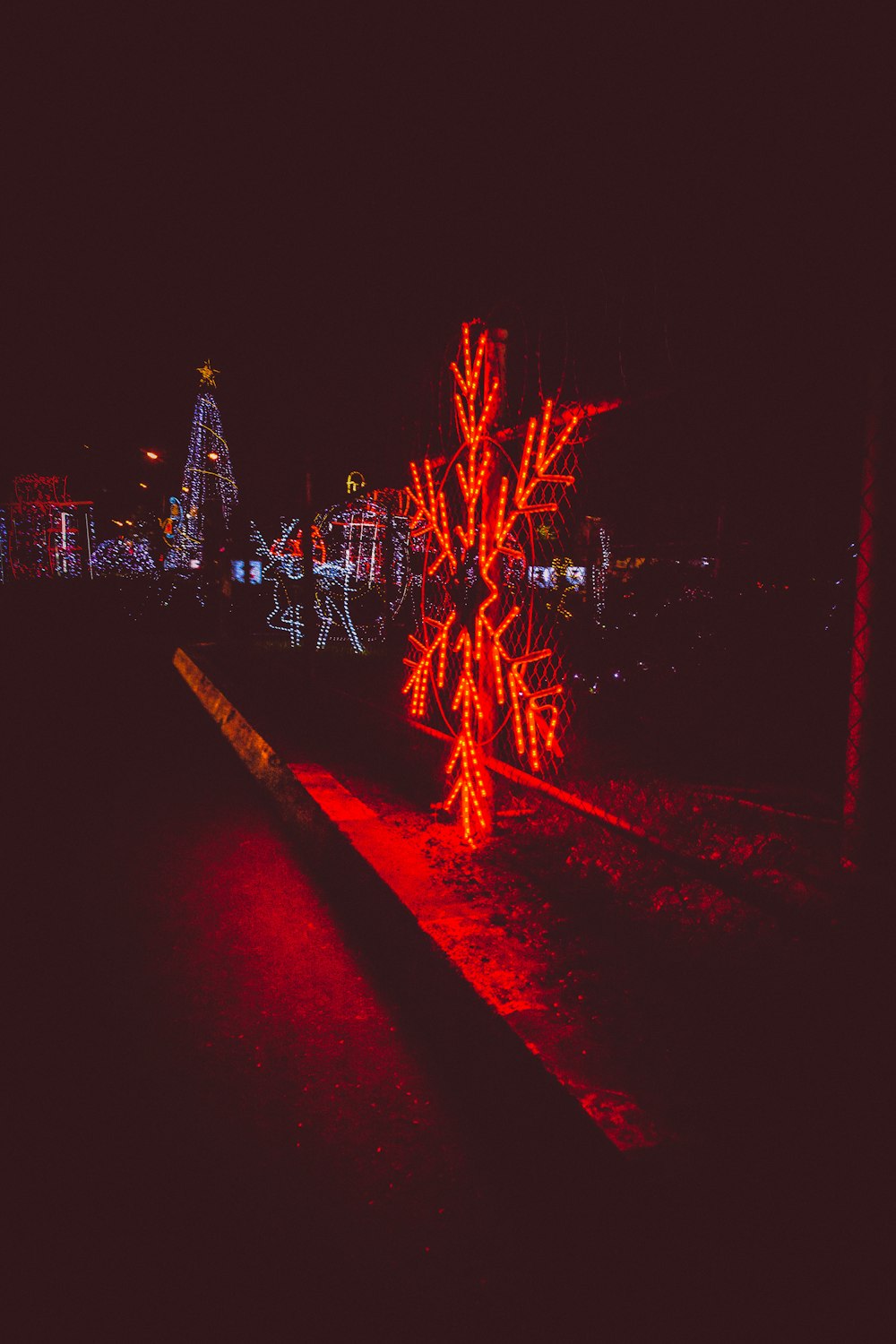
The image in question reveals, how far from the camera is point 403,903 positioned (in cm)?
342

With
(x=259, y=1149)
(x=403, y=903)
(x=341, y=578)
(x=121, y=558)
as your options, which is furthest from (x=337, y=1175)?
(x=121, y=558)

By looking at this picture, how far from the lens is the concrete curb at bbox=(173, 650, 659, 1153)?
2070 millimetres

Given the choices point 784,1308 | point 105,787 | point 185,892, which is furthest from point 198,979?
point 105,787

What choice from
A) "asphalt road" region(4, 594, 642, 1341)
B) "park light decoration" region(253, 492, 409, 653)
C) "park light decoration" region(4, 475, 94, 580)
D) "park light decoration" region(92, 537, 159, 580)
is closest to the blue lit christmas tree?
"park light decoration" region(92, 537, 159, 580)

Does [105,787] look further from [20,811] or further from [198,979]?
[198,979]

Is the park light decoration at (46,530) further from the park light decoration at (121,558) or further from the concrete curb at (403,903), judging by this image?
the concrete curb at (403,903)

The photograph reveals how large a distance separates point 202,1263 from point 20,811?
4.49 m

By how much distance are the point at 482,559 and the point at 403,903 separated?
73.0 inches

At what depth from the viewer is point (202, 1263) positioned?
2.00m

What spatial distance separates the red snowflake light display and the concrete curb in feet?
2.13

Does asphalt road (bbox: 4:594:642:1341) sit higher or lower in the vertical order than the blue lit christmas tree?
lower

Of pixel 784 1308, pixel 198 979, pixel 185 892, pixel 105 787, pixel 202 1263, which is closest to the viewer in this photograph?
pixel 784 1308

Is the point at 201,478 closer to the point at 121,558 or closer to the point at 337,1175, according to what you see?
the point at 121,558

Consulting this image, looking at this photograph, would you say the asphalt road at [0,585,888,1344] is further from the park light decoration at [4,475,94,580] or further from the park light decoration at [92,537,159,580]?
the park light decoration at [92,537,159,580]
